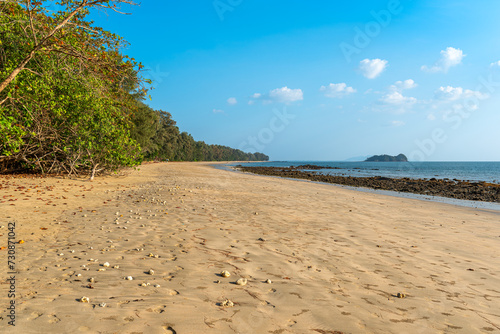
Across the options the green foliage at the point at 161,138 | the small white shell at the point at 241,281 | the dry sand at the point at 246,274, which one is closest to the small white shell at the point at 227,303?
the dry sand at the point at 246,274

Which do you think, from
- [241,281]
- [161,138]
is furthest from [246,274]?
[161,138]

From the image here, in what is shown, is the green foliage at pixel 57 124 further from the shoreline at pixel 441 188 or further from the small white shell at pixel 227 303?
the shoreline at pixel 441 188

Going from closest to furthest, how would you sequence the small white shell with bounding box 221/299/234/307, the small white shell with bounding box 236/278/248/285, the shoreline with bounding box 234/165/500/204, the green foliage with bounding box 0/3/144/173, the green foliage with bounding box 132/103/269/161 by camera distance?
1. the small white shell with bounding box 221/299/234/307
2. the small white shell with bounding box 236/278/248/285
3. the green foliage with bounding box 0/3/144/173
4. the shoreline with bounding box 234/165/500/204
5. the green foliage with bounding box 132/103/269/161

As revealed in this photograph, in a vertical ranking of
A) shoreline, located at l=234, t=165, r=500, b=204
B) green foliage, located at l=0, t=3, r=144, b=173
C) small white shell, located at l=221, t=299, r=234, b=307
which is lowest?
shoreline, located at l=234, t=165, r=500, b=204

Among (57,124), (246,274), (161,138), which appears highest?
(161,138)

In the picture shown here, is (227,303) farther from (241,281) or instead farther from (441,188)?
(441,188)

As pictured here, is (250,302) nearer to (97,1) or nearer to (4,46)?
(97,1)

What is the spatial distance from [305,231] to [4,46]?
1651cm

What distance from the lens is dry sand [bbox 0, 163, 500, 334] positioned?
2922 millimetres

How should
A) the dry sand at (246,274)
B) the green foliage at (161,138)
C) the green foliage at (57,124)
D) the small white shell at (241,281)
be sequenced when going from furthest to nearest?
1. the green foliage at (161,138)
2. the green foliage at (57,124)
3. the small white shell at (241,281)
4. the dry sand at (246,274)

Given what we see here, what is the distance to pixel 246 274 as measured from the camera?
423cm

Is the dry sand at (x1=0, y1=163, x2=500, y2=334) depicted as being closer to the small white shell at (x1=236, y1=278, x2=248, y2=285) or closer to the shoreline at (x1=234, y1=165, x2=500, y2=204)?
the small white shell at (x1=236, y1=278, x2=248, y2=285)

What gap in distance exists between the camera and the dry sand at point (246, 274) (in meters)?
2.92

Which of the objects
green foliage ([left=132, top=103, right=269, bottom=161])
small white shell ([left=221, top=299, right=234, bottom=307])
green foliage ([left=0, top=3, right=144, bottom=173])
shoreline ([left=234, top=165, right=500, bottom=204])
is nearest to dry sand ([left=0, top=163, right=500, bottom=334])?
small white shell ([left=221, top=299, right=234, bottom=307])
